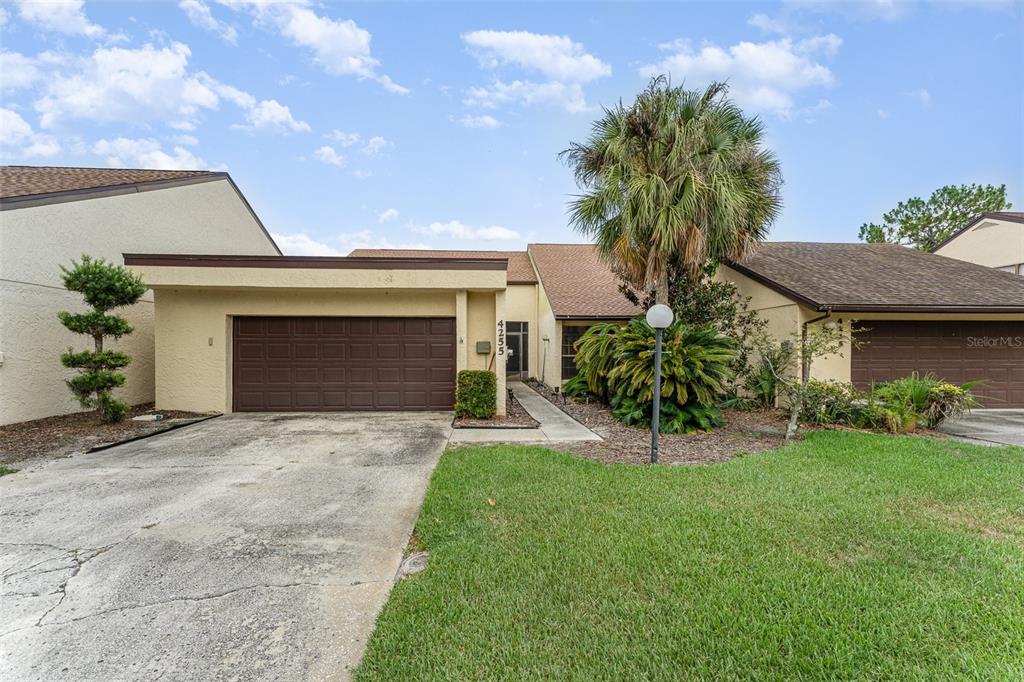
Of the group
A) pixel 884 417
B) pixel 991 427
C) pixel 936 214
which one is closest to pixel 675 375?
pixel 884 417

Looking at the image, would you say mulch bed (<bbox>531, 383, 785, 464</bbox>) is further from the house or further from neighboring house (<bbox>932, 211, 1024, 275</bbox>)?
neighboring house (<bbox>932, 211, 1024, 275</bbox>)

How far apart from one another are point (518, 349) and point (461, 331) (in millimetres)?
7275

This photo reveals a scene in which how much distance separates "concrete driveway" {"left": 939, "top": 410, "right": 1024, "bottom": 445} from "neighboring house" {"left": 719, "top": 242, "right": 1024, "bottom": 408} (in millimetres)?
822

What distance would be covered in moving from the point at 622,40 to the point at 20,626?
37.7 ft

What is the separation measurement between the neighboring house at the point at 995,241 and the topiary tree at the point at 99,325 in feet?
83.1

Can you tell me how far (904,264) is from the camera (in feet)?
38.9

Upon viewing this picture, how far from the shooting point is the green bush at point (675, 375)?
293 inches

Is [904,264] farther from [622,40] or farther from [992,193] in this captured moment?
[992,193]

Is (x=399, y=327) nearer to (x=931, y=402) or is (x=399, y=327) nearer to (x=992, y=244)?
(x=931, y=402)

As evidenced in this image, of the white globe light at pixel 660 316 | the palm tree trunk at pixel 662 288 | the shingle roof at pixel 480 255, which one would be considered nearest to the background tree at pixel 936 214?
the shingle roof at pixel 480 255

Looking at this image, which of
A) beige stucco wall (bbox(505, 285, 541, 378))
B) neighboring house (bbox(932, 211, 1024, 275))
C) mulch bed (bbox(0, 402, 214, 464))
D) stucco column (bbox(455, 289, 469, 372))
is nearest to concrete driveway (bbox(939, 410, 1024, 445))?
neighboring house (bbox(932, 211, 1024, 275))

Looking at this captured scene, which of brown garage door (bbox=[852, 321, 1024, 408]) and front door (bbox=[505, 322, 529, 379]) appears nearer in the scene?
brown garage door (bbox=[852, 321, 1024, 408])

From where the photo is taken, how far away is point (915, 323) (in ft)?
32.5

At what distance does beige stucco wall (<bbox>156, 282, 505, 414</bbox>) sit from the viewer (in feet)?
29.7
